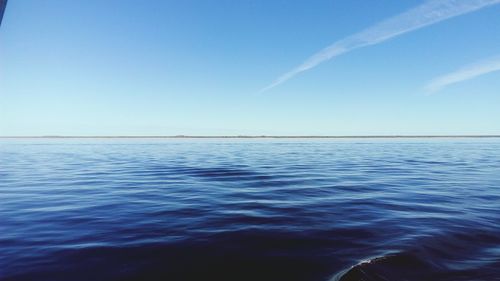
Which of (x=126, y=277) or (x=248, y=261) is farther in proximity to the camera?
(x=248, y=261)

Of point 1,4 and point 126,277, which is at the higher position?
point 1,4

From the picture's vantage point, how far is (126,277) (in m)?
5.14

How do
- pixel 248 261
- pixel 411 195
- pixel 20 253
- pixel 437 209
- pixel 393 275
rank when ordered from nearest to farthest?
pixel 393 275
pixel 248 261
pixel 20 253
pixel 437 209
pixel 411 195

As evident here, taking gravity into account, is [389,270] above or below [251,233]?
above

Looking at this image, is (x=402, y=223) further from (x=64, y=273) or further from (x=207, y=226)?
(x=64, y=273)

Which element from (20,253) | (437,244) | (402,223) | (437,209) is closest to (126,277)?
(20,253)

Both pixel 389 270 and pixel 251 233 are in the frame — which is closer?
pixel 389 270

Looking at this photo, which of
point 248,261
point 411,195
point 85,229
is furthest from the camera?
point 411,195

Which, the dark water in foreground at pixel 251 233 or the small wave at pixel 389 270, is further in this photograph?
the dark water in foreground at pixel 251 233

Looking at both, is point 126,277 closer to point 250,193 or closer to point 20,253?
point 20,253

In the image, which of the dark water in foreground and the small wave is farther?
the dark water in foreground

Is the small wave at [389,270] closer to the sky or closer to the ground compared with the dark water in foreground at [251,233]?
closer to the sky

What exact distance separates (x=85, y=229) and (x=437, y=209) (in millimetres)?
10212

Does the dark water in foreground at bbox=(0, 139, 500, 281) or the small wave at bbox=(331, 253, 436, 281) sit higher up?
the small wave at bbox=(331, 253, 436, 281)
